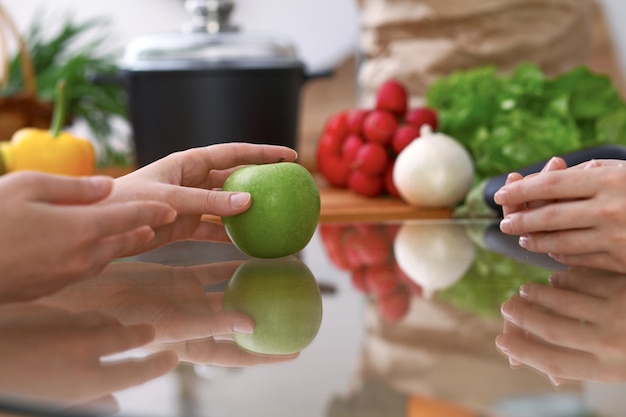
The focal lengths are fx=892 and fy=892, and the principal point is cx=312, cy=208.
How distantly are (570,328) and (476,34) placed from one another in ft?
4.64

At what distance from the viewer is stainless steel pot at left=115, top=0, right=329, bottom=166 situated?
1597mm

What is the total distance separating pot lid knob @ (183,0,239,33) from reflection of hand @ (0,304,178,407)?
1.16m

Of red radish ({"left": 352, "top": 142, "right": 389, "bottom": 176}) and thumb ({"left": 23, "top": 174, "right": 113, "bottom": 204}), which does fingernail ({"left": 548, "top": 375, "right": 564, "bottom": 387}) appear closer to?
thumb ({"left": 23, "top": 174, "right": 113, "bottom": 204})

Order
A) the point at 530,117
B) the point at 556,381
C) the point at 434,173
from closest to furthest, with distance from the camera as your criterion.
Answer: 1. the point at 556,381
2. the point at 434,173
3. the point at 530,117

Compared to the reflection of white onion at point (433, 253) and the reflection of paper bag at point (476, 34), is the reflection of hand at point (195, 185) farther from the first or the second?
the reflection of paper bag at point (476, 34)

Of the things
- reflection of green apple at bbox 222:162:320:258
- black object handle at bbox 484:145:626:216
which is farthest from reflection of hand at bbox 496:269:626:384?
black object handle at bbox 484:145:626:216

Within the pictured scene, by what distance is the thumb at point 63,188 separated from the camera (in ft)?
1.97

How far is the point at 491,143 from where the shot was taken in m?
1.46

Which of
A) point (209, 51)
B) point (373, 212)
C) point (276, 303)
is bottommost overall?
point (373, 212)

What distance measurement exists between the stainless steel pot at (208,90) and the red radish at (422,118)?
0.74 ft

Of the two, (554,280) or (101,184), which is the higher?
(101,184)

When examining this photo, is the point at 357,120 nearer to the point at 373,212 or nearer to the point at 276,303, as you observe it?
the point at 373,212

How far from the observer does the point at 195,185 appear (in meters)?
0.93

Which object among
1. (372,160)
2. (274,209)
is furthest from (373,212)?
(274,209)
